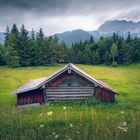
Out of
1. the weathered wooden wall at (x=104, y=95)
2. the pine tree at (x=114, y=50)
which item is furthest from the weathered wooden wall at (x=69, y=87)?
the pine tree at (x=114, y=50)

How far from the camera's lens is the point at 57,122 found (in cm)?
1088

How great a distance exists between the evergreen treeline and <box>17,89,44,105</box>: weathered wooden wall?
6272 centimetres

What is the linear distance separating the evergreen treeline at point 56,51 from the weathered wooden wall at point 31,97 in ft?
206

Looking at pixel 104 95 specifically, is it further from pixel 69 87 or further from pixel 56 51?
pixel 56 51

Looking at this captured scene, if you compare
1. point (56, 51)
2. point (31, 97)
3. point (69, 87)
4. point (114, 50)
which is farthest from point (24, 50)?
point (69, 87)

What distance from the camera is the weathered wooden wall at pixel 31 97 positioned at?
113 feet

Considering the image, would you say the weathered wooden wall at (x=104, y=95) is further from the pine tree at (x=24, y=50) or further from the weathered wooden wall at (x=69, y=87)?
the pine tree at (x=24, y=50)

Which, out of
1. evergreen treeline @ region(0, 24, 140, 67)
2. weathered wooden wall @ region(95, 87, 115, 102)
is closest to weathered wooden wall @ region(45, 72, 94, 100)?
weathered wooden wall @ region(95, 87, 115, 102)

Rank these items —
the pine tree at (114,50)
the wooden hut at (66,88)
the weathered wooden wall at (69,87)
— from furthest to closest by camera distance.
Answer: the pine tree at (114,50) < the weathered wooden wall at (69,87) < the wooden hut at (66,88)

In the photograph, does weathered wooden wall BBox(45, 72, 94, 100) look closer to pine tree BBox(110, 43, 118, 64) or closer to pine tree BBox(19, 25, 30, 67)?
pine tree BBox(19, 25, 30, 67)

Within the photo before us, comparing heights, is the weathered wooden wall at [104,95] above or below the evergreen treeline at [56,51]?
below

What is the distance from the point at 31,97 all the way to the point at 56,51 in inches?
3025

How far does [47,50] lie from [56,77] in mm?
73865

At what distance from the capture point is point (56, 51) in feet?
365
